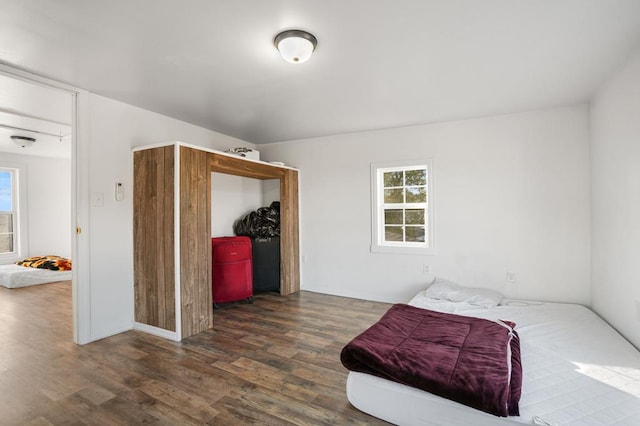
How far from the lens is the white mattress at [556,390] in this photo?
62.6 inches

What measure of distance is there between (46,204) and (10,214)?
575 millimetres

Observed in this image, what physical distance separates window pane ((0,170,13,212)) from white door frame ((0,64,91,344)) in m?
4.89

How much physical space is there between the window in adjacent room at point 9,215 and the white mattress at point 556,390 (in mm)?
7577

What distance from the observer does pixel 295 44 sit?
79.0 inches

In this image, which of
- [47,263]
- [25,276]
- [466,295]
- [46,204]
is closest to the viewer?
[466,295]

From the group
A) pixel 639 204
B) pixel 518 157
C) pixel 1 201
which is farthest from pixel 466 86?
pixel 1 201

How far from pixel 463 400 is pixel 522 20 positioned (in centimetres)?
223

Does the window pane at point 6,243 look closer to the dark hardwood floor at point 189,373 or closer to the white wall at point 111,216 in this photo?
the dark hardwood floor at point 189,373

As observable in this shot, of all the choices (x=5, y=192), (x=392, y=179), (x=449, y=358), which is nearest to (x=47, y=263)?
(x=5, y=192)

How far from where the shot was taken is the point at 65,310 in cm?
397

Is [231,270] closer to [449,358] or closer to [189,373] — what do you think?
[189,373]

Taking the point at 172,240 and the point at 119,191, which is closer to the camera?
the point at 172,240

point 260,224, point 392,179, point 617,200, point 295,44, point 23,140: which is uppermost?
point 23,140

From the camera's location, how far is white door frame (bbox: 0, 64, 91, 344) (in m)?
2.93
